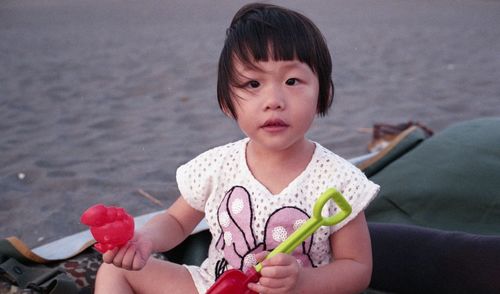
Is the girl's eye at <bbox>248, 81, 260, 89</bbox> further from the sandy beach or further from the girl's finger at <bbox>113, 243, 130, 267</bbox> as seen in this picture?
the sandy beach

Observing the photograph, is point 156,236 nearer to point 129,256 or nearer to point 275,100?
point 129,256

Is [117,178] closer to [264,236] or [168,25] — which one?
[264,236]

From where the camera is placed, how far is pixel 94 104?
12.6 ft

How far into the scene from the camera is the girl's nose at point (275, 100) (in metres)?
1.17

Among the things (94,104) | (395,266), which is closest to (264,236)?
(395,266)

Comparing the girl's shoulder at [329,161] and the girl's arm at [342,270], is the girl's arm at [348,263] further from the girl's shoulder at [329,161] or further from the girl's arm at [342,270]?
the girl's shoulder at [329,161]

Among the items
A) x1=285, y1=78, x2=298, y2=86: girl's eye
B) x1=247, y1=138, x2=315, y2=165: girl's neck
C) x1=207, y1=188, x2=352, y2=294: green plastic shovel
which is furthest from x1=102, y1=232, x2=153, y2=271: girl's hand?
x1=285, y1=78, x2=298, y2=86: girl's eye

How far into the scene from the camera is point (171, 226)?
1403 mm

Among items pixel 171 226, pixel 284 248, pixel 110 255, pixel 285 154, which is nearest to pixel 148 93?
pixel 171 226

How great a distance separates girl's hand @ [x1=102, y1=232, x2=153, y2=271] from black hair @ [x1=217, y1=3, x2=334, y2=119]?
30 centimetres

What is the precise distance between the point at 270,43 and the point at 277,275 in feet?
1.33

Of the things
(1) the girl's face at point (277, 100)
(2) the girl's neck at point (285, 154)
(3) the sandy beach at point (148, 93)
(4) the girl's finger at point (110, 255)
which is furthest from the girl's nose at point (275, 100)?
(3) the sandy beach at point (148, 93)

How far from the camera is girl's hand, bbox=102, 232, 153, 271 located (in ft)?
3.87

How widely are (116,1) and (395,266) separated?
7078 mm
